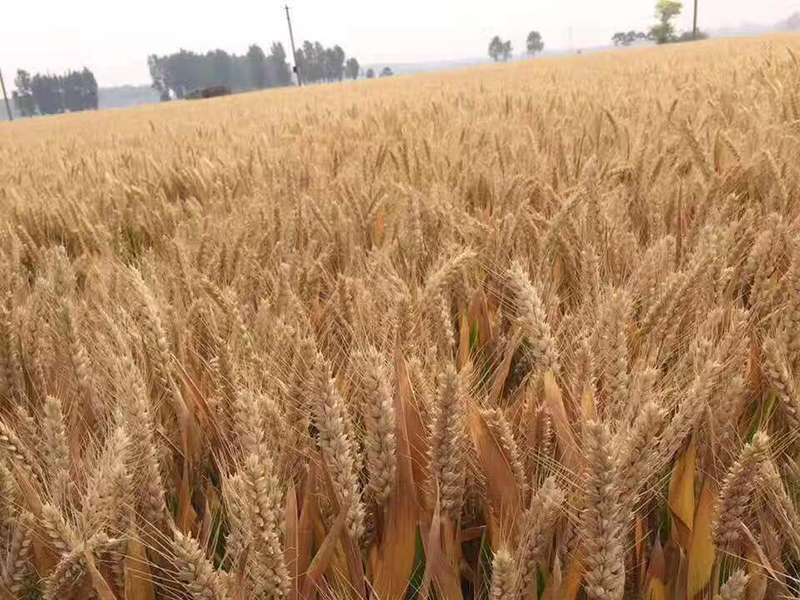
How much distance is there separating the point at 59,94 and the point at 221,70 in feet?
172

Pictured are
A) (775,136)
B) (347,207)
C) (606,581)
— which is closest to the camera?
(606,581)

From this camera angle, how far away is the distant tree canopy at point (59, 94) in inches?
4604

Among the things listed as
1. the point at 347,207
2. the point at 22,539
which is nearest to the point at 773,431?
the point at 22,539

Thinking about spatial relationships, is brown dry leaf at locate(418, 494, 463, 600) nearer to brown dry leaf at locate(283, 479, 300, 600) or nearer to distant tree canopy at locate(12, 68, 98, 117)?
brown dry leaf at locate(283, 479, 300, 600)

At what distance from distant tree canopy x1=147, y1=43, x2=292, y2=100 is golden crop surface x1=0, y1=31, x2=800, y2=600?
147686mm

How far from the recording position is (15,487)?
24.6 inches

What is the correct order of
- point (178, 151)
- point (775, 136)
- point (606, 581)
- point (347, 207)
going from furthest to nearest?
point (178, 151) < point (775, 136) < point (347, 207) < point (606, 581)

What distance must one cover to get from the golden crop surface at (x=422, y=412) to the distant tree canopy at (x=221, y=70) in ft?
485

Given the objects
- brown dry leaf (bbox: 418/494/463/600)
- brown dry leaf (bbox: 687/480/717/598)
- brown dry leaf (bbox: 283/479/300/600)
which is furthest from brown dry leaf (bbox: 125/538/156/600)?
brown dry leaf (bbox: 687/480/717/598)

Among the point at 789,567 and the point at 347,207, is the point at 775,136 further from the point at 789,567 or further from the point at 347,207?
the point at 789,567

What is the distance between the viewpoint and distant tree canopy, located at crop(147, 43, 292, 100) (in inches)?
5605

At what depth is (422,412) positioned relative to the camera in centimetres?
78

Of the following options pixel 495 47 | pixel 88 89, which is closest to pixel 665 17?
pixel 495 47

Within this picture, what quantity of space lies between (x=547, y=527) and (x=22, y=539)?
49 centimetres
